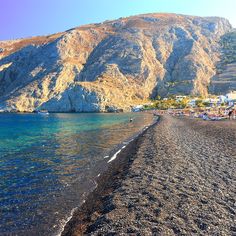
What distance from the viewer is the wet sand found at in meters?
11.3

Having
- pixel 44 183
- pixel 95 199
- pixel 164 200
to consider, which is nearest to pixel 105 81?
pixel 44 183

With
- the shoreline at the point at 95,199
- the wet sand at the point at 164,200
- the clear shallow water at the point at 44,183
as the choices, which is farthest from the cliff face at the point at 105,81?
the wet sand at the point at 164,200

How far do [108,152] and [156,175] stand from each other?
14043mm

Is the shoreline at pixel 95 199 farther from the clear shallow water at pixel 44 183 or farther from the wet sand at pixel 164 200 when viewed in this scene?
the clear shallow water at pixel 44 183

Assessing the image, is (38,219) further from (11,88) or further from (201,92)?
(11,88)

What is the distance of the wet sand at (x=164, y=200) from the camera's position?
11273 mm

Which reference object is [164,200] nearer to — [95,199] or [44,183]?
[95,199]

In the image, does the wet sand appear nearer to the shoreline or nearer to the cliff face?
the shoreline

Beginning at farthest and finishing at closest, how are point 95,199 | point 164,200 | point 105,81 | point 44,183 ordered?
1. point 105,81
2. point 44,183
3. point 95,199
4. point 164,200

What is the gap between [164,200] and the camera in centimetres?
1384

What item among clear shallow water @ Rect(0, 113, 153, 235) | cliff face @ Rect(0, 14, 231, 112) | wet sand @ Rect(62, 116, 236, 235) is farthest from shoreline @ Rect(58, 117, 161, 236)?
cliff face @ Rect(0, 14, 231, 112)

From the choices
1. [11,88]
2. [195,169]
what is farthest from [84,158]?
[11,88]

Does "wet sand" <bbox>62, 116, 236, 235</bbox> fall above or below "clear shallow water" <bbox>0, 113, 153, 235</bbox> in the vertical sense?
above

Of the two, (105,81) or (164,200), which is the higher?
(105,81)
